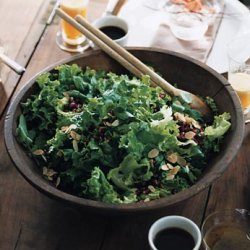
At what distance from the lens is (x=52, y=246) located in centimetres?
99

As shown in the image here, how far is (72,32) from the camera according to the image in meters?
1.46

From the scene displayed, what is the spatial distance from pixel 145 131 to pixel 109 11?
71 centimetres

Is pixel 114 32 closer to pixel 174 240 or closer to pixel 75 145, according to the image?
pixel 75 145

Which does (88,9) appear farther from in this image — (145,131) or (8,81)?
(145,131)

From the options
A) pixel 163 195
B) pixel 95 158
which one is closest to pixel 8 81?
pixel 95 158

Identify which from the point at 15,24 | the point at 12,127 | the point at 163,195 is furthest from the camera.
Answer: the point at 15,24

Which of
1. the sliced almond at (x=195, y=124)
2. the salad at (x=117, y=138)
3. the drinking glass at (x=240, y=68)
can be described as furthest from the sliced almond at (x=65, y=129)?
the drinking glass at (x=240, y=68)

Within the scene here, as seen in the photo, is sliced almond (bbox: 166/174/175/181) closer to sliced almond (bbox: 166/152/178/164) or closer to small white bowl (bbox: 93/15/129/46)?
sliced almond (bbox: 166/152/178/164)

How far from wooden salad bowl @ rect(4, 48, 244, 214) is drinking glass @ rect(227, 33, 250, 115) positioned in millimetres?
126

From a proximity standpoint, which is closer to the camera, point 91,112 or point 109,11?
point 91,112

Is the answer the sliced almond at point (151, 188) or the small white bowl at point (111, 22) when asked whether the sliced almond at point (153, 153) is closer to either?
the sliced almond at point (151, 188)

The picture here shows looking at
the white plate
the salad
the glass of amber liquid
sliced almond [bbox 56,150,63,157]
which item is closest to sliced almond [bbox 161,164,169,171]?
the salad

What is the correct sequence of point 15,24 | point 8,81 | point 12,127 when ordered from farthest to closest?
point 15,24, point 8,81, point 12,127

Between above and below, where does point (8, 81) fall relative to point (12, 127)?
below
